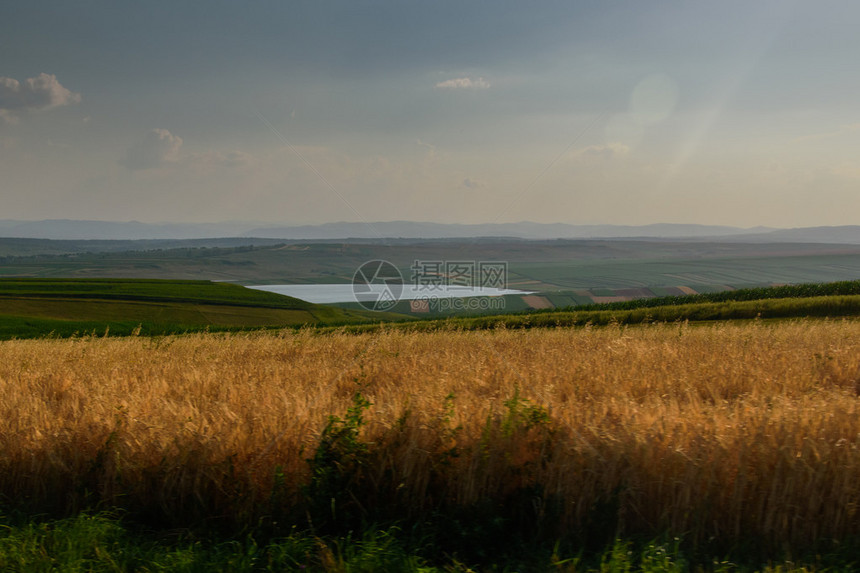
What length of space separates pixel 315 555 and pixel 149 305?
203 feet

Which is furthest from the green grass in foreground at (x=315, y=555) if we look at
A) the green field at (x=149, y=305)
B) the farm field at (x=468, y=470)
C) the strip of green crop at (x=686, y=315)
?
the green field at (x=149, y=305)

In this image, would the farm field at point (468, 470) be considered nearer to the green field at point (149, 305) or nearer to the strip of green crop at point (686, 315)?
the strip of green crop at point (686, 315)

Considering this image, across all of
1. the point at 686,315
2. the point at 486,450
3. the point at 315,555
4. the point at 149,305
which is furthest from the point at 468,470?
the point at 149,305

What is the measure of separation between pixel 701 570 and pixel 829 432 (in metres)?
2.02

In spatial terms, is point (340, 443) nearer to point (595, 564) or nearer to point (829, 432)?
point (595, 564)

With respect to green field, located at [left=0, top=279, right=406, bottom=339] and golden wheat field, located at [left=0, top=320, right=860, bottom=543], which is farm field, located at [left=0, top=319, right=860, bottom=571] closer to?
golden wheat field, located at [left=0, top=320, right=860, bottom=543]

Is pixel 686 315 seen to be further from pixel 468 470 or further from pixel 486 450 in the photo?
pixel 468 470

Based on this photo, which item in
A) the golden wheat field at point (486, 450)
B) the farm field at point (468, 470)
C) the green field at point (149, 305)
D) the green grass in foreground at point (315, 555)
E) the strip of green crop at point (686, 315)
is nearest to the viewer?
the green grass in foreground at point (315, 555)

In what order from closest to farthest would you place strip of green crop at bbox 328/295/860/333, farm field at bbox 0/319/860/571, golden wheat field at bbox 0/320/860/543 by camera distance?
1. farm field at bbox 0/319/860/571
2. golden wheat field at bbox 0/320/860/543
3. strip of green crop at bbox 328/295/860/333

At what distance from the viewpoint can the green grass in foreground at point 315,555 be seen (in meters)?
3.96

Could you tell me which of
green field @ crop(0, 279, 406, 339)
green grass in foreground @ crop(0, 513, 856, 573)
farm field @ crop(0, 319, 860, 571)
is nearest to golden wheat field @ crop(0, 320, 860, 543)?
farm field @ crop(0, 319, 860, 571)

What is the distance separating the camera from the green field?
164 feet

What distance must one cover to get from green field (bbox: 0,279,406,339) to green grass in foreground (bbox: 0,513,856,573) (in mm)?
37676

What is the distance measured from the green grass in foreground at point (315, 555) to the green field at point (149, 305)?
37676 millimetres
